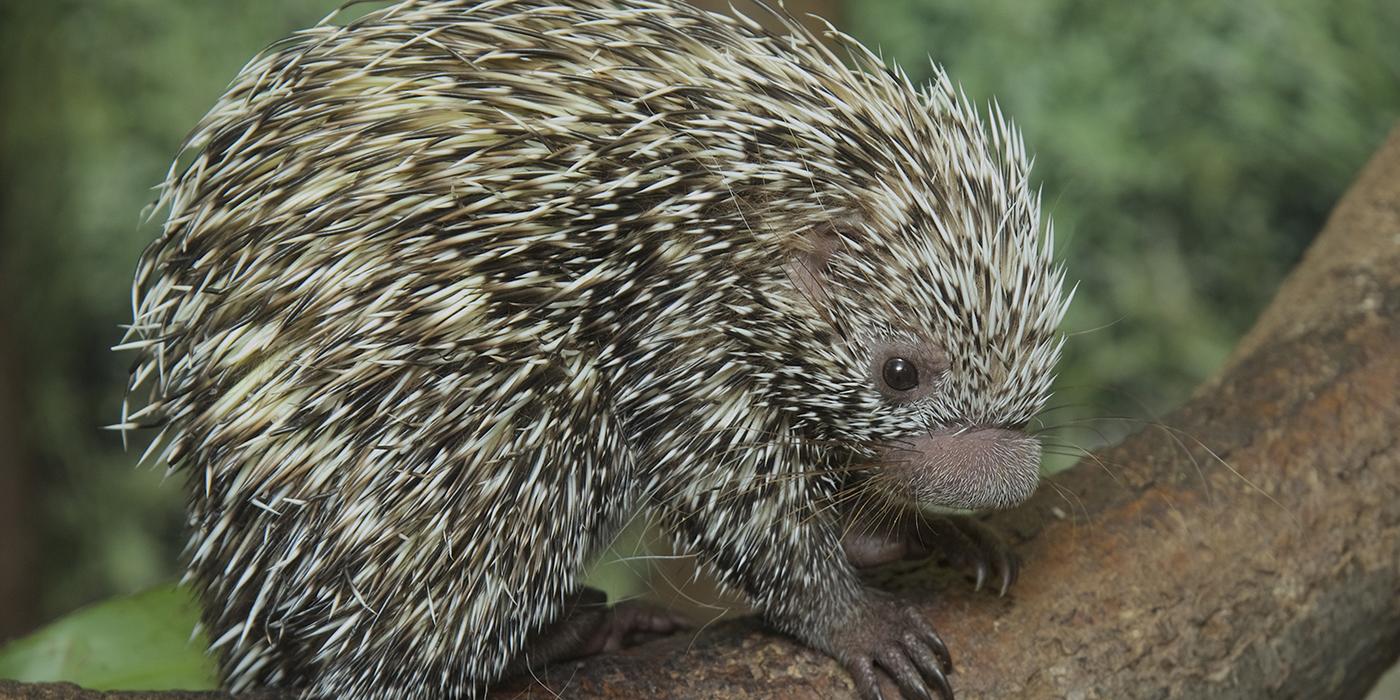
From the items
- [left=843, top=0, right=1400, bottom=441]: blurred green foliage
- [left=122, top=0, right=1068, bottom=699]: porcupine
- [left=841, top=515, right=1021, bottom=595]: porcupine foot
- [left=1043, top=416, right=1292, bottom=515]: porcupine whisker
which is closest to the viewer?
[left=122, top=0, right=1068, bottom=699]: porcupine

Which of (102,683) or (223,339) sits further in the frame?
(102,683)

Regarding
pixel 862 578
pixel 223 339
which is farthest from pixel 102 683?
pixel 862 578

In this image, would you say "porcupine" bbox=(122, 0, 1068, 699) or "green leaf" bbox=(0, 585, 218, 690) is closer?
"porcupine" bbox=(122, 0, 1068, 699)

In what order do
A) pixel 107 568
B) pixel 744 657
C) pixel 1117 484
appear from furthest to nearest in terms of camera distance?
1. pixel 107 568
2. pixel 1117 484
3. pixel 744 657

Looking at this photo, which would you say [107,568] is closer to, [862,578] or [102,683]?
[102,683]

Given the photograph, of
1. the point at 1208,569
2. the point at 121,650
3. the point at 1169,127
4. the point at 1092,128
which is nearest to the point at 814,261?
the point at 1208,569

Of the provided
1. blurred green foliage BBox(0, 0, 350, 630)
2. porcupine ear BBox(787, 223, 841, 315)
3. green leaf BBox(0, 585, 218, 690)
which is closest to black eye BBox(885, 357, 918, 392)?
porcupine ear BBox(787, 223, 841, 315)

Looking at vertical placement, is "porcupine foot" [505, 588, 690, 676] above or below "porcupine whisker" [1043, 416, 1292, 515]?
below

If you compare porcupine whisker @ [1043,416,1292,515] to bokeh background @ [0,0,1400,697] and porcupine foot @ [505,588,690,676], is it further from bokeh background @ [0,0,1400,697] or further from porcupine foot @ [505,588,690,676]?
bokeh background @ [0,0,1400,697]

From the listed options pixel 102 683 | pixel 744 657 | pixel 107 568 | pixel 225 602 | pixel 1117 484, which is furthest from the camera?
pixel 107 568
